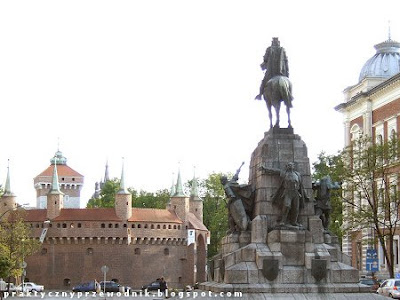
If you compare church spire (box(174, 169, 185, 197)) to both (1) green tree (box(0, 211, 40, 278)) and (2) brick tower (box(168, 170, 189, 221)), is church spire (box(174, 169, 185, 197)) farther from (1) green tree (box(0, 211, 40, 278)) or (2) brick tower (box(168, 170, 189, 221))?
(1) green tree (box(0, 211, 40, 278))

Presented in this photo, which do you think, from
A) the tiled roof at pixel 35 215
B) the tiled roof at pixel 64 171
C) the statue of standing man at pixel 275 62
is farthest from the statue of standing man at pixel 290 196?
the tiled roof at pixel 64 171

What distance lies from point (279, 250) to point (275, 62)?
6139 mm

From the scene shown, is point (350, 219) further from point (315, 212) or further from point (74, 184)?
point (74, 184)

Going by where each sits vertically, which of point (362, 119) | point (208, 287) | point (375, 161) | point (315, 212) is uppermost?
point (362, 119)

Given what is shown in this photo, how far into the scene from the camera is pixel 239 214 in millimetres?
24625

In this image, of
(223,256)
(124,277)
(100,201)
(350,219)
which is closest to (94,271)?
(124,277)

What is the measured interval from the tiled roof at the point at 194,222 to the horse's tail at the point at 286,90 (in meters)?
72.9

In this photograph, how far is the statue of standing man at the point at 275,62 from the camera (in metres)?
25.9

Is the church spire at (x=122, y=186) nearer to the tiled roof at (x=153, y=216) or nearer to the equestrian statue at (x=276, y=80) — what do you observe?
the tiled roof at (x=153, y=216)

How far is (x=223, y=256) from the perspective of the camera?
25.0m

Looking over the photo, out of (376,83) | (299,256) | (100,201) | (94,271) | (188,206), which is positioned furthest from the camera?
(100,201)

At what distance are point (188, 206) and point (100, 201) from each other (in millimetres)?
24248

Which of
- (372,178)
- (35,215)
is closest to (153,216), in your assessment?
(35,215)

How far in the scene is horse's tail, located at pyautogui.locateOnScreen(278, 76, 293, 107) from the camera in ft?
83.2
